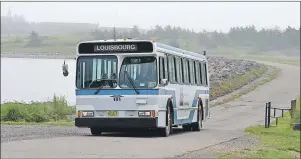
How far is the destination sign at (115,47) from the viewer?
20.9 meters

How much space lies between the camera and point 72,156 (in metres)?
13.8

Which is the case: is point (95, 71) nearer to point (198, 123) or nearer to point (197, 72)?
point (197, 72)

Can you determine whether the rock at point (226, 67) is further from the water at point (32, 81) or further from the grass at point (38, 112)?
the grass at point (38, 112)

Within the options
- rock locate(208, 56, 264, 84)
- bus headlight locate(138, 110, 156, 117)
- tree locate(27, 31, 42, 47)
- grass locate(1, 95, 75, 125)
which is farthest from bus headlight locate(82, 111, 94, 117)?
rock locate(208, 56, 264, 84)

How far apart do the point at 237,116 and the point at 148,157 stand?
25961 millimetres

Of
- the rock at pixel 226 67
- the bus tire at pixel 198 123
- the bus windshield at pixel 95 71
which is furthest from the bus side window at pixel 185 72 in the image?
the rock at pixel 226 67

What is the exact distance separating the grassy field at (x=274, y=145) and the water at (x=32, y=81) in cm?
968

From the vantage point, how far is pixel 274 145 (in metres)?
20.0

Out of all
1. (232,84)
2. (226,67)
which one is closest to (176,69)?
(232,84)

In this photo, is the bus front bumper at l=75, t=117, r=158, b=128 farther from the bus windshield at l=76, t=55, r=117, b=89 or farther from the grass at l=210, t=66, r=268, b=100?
the grass at l=210, t=66, r=268, b=100

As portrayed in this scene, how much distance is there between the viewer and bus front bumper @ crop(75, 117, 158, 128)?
20.4 metres

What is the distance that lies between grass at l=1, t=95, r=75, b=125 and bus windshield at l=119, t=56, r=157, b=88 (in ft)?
31.5

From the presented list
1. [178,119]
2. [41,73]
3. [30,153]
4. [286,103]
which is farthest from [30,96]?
[30,153]

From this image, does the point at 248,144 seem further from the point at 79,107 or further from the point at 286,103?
the point at 286,103
